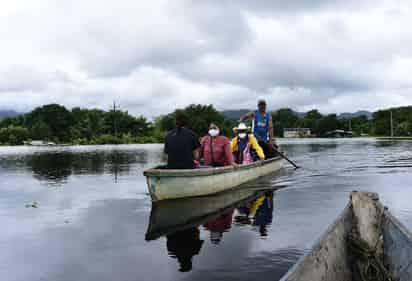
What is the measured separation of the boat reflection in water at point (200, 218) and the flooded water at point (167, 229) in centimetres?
2

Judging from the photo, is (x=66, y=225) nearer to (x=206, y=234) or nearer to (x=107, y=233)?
(x=107, y=233)

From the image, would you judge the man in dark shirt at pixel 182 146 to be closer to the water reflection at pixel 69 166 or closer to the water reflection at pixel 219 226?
the water reflection at pixel 219 226

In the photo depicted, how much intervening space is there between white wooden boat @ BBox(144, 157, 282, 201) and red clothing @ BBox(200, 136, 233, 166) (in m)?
0.45

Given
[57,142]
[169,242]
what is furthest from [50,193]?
[57,142]

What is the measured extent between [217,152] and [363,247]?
25.2 feet

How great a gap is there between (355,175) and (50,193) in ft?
37.0

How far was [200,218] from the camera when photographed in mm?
8195

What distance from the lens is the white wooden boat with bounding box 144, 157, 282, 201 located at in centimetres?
929

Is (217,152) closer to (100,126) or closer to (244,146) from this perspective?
(244,146)

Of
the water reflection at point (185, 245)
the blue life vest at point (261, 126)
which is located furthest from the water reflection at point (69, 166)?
the water reflection at point (185, 245)

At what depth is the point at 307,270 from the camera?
342 cm

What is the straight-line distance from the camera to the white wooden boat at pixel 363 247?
3828 millimetres

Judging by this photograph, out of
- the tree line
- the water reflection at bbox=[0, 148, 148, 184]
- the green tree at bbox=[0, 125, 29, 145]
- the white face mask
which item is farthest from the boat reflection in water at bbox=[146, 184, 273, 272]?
the green tree at bbox=[0, 125, 29, 145]

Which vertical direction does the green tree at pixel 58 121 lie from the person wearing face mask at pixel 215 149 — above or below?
above
